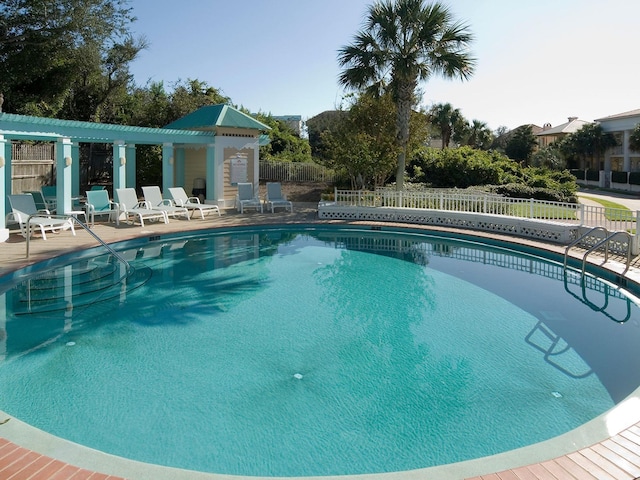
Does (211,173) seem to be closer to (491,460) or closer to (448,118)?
(491,460)

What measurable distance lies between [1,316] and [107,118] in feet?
87.3

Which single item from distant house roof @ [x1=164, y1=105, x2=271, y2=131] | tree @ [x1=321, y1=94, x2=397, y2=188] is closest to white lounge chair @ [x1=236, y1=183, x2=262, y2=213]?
distant house roof @ [x1=164, y1=105, x2=271, y2=131]

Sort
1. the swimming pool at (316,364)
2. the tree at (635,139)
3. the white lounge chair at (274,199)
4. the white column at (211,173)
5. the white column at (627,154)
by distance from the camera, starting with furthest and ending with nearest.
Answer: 1. the white column at (627,154)
2. the tree at (635,139)
3. the white column at (211,173)
4. the white lounge chair at (274,199)
5. the swimming pool at (316,364)

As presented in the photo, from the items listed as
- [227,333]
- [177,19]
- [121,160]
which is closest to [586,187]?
[177,19]

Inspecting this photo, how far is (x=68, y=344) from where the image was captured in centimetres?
655

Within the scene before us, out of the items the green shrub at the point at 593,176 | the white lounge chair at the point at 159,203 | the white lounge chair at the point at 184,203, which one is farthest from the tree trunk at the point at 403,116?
the green shrub at the point at 593,176

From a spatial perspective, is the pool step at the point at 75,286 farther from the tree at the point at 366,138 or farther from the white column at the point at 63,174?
the tree at the point at 366,138

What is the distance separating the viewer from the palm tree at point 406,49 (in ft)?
58.0

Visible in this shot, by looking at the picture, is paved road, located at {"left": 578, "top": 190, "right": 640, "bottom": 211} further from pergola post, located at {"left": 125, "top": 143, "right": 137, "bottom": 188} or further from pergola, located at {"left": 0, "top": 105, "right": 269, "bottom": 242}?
pergola post, located at {"left": 125, "top": 143, "right": 137, "bottom": 188}

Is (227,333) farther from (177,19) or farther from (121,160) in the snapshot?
(177,19)

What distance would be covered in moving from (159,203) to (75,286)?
782cm

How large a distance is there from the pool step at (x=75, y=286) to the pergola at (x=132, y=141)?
3.19 meters

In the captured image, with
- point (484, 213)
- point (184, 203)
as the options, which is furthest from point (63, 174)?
point (484, 213)

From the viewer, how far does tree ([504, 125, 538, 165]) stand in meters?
51.2
